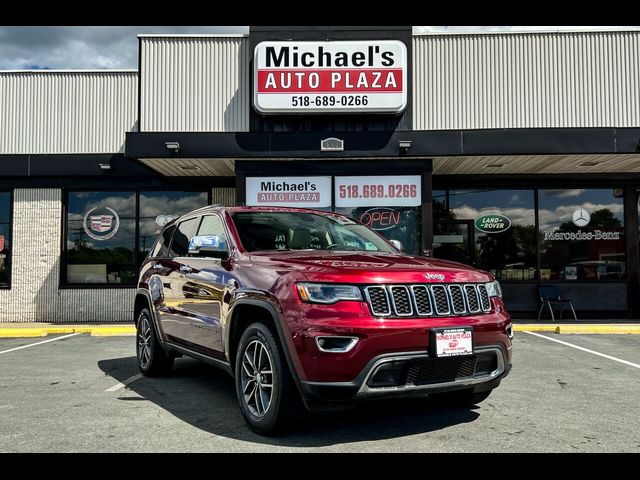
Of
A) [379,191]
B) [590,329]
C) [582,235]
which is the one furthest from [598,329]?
[379,191]

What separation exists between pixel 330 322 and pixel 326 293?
0.21 m

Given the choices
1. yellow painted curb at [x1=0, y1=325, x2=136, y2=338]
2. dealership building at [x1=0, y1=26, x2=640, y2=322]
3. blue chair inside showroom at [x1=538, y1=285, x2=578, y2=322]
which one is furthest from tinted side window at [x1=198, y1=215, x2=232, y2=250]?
blue chair inside showroom at [x1=538, y1=285, x2=578, y2=322]

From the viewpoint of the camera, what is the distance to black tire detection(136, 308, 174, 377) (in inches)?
234

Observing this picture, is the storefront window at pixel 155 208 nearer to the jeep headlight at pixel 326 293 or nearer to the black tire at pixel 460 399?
the black tire at pixel 460 399

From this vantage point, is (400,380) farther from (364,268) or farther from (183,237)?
(183,237)

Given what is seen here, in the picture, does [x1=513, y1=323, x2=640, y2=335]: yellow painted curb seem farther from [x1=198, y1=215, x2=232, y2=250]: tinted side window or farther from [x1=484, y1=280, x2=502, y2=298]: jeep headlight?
[x1=198, y1=215, x2=232, y2=250]: tinted side window

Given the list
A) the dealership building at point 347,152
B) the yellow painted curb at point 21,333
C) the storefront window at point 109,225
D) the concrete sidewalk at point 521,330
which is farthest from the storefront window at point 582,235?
the yellow painted curb at point 21,333

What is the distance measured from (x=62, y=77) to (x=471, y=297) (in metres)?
12.3

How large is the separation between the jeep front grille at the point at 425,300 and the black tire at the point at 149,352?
3262 mm

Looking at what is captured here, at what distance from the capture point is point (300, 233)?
4844 millimetres

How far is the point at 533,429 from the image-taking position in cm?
400

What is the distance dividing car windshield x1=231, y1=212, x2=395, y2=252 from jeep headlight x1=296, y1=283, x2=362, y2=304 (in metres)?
A: 1.05
